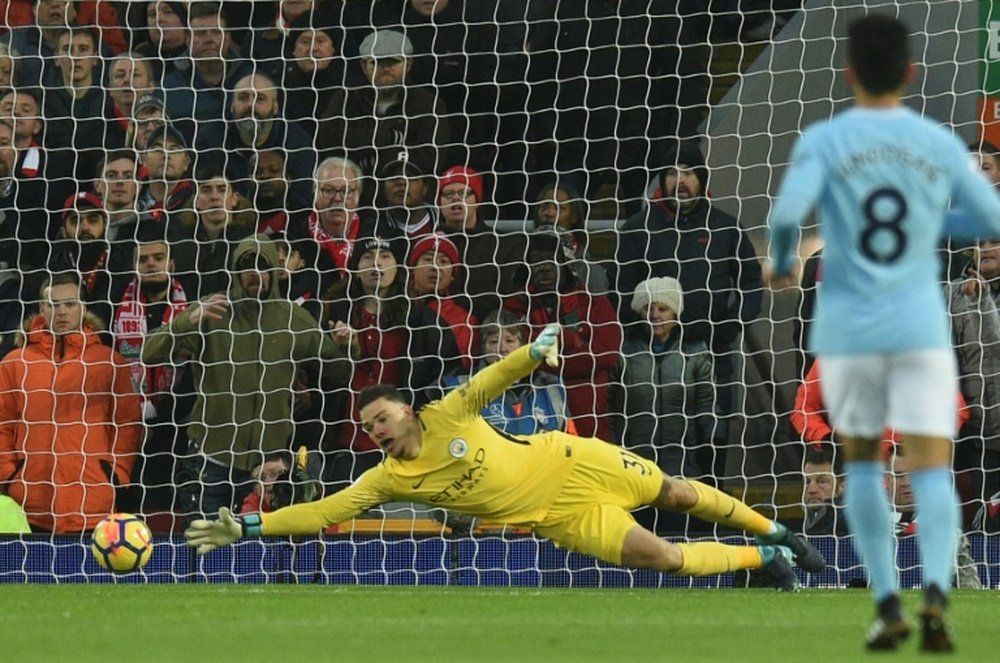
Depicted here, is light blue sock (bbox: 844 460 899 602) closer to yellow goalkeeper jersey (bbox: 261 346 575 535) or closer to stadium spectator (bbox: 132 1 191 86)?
yellow goalkeeper jersey (bbox: 261 346 575 535)

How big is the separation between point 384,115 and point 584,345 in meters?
1.96

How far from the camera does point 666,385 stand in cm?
1073

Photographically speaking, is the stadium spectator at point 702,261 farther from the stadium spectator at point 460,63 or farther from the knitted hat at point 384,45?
the knitted hat at point 384,45

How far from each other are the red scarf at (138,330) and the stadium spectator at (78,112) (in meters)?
0.93

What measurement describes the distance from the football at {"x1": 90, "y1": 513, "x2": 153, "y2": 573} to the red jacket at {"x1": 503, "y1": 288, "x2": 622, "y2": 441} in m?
2.89

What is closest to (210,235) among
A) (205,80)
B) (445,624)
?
(205,80)

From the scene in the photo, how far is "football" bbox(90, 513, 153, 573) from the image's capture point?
8.89m

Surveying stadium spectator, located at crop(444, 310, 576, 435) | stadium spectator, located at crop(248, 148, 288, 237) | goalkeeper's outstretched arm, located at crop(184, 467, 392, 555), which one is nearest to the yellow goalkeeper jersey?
goalkeeper's outstretched arm, located at crop(184, 467, 392, 555)

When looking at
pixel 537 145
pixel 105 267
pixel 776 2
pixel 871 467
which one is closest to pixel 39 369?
pixel 105 267

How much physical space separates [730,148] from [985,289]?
2075 mm

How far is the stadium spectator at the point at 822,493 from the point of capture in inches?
412

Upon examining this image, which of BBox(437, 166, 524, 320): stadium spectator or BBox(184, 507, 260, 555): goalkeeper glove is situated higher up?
BBox(437, 166, 524, 320): stadium spectator

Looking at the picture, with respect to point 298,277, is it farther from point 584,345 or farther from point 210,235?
point 584,345

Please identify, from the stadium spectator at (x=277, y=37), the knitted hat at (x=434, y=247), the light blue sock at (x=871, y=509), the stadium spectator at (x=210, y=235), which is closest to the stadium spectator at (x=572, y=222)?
the knitted hat at (x=434, y=247)
